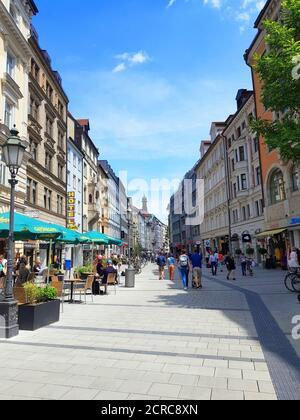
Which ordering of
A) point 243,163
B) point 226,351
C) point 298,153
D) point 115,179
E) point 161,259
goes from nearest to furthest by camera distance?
point 226,351, point 298,153, point 161,259, point 243,163, point 115,179

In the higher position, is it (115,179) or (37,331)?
(115,179)

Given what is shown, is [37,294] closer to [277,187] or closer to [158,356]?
[158,356]

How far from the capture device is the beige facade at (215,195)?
49344 millimetres

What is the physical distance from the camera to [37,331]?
25.2ft

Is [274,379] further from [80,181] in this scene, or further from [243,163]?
[80,181]

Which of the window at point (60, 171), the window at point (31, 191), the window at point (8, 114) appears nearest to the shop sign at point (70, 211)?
the window at point (60, 171)

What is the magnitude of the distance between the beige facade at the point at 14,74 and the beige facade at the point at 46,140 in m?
2.03

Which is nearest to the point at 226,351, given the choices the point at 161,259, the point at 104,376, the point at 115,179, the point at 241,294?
the point at 104,376

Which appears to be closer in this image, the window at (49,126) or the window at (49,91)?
the window at (49,126)

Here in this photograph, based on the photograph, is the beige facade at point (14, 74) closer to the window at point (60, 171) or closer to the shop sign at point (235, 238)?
the window at point (60, 171)

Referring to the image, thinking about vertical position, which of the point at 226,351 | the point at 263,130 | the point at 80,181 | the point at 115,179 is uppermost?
the point at 115,179

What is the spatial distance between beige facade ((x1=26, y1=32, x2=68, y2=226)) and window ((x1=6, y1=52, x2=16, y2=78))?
3469 millimetres

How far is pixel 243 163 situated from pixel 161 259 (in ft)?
67.5
